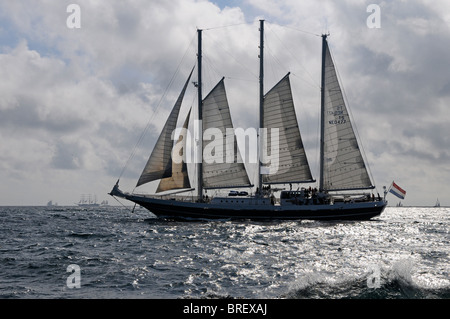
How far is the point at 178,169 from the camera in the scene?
54.9 metres

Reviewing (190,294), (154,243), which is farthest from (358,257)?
(154,243)

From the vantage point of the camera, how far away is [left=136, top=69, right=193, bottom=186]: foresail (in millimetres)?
53594

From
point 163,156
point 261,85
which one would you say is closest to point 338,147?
point 261,85

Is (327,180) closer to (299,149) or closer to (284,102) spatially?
(299,149)

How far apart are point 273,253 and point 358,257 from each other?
4.85 metres

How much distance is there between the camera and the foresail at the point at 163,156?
5359 centimetres

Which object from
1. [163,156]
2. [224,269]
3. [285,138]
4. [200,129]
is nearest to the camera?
[224,269]

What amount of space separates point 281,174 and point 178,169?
13583 mm

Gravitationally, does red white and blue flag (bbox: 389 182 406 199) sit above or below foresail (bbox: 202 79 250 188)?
below

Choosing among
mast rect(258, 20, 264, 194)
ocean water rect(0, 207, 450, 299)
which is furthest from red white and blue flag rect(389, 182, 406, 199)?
ocean water rect(0, 207, 450, 299)

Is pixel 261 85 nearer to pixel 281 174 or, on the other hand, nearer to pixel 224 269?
pixel 281 174

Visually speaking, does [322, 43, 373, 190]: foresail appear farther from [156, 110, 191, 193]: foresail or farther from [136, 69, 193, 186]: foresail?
[136, 69, 193, 186]: foresail

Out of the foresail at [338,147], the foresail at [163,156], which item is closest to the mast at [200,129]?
the foresail at [163,156]

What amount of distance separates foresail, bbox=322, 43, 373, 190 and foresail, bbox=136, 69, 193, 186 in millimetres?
20461
